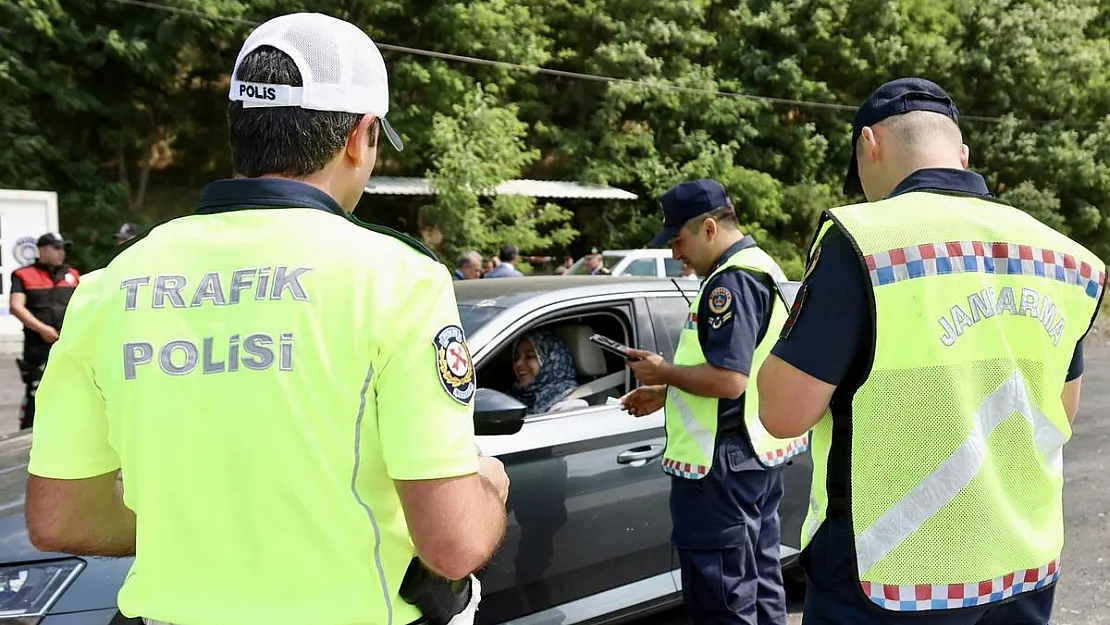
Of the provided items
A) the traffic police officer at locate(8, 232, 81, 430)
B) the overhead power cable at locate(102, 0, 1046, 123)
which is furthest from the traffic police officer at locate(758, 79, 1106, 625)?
the overhead power cable at locate(102, 0, 1046, 123)

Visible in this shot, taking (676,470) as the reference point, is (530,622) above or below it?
below

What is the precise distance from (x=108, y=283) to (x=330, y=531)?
0.49 meters

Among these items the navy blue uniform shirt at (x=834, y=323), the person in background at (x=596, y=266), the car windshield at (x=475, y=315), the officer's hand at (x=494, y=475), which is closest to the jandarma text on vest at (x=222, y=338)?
the officer's hand at (x=494, y=475)

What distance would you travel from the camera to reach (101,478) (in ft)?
4.64

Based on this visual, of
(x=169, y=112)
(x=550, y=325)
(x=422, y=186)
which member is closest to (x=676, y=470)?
(x=550, y=325)

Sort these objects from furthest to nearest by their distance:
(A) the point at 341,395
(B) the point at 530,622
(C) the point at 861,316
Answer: (B) the point at 530,622
(C) the point at 861,316
(A) the point at 341,395

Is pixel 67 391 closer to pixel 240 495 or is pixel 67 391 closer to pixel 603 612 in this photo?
pixel 240 495

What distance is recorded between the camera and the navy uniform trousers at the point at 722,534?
3113 mm

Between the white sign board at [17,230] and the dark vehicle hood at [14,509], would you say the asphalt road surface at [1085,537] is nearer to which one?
the dark vehicle hood at [14,509]

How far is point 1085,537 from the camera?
5371mm

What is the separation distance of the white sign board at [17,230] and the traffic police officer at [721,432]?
13391 millimetres

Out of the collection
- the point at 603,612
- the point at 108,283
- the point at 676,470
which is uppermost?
the point at 108,283

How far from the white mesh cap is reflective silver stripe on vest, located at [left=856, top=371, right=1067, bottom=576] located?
1.24 meters

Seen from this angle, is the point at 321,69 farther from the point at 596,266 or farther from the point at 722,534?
the point at 596,266
